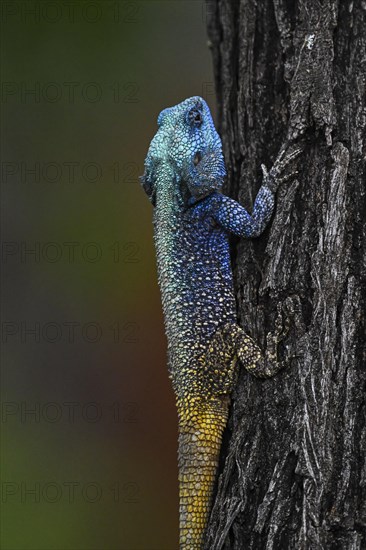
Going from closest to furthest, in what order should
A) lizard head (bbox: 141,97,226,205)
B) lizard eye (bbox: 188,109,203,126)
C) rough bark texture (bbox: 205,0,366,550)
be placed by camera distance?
rough bark texture (bbox: 205,0,366,550), lizard head (bbox: 141,97,226,205), lizard eye (bbox: 188,109,203,126)

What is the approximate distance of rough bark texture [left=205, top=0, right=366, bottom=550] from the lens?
257 cm

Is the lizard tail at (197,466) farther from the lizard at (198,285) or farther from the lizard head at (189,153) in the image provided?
the lizard head at (189,153)

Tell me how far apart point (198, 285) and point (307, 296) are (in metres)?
0.76

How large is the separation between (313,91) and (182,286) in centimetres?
119

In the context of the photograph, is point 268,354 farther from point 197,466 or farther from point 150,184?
point 150,184

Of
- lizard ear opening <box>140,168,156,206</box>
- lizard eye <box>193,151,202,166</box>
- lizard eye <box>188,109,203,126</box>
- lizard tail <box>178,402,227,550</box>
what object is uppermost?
lizard eye <box>188,109,203,126</box>

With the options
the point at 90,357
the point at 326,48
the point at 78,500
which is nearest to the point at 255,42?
the point at 326,48

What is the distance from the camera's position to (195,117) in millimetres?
3727

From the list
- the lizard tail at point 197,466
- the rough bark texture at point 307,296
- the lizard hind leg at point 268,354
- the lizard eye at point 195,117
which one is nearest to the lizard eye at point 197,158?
the lizard eye at point 195,117

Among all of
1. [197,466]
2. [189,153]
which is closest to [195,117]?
[189,153]

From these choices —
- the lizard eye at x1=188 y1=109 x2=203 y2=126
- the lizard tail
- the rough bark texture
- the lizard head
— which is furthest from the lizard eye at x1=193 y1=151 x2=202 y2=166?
the lizard tail

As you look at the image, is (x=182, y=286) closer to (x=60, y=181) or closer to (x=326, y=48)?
(x=326, y=48)

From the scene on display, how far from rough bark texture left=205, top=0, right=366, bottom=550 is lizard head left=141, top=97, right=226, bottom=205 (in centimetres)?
27

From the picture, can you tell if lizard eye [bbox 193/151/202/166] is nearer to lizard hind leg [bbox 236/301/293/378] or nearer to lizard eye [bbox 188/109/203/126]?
lizard eye [bbox 188/109/203/126]
